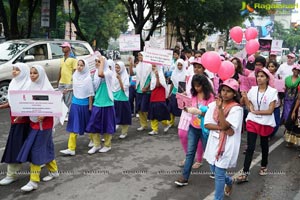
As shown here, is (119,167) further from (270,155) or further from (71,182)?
(270,155)

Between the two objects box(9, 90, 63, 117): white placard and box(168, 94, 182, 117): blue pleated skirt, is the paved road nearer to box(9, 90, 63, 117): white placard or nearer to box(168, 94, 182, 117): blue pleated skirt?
box(9, 90, 63, 117): white placard

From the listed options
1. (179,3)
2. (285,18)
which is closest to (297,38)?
(285,18)

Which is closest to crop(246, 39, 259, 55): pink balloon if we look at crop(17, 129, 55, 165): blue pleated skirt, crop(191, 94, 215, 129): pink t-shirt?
crop(191, 94, 215, 129): pink t-shirt

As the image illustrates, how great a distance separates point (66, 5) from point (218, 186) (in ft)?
48.6

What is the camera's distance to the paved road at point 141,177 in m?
4.47

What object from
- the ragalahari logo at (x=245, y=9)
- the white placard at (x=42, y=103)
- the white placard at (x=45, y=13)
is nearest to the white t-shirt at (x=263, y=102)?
the white placard at (x=42, y=103)

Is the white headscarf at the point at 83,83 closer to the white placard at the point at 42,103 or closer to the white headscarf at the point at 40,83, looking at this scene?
the white headscarf at the point at 40,83

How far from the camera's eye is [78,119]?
577cm

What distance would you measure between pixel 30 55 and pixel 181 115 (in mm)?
6040

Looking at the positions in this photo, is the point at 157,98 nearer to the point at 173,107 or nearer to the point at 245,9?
the point at 173,107

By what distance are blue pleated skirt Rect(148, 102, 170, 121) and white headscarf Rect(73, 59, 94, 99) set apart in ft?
6.08

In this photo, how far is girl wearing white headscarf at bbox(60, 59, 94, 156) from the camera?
5727 mm

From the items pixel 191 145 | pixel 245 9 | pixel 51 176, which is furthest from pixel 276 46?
pixel 245 9

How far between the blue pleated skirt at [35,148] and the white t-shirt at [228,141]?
6.31 feet
